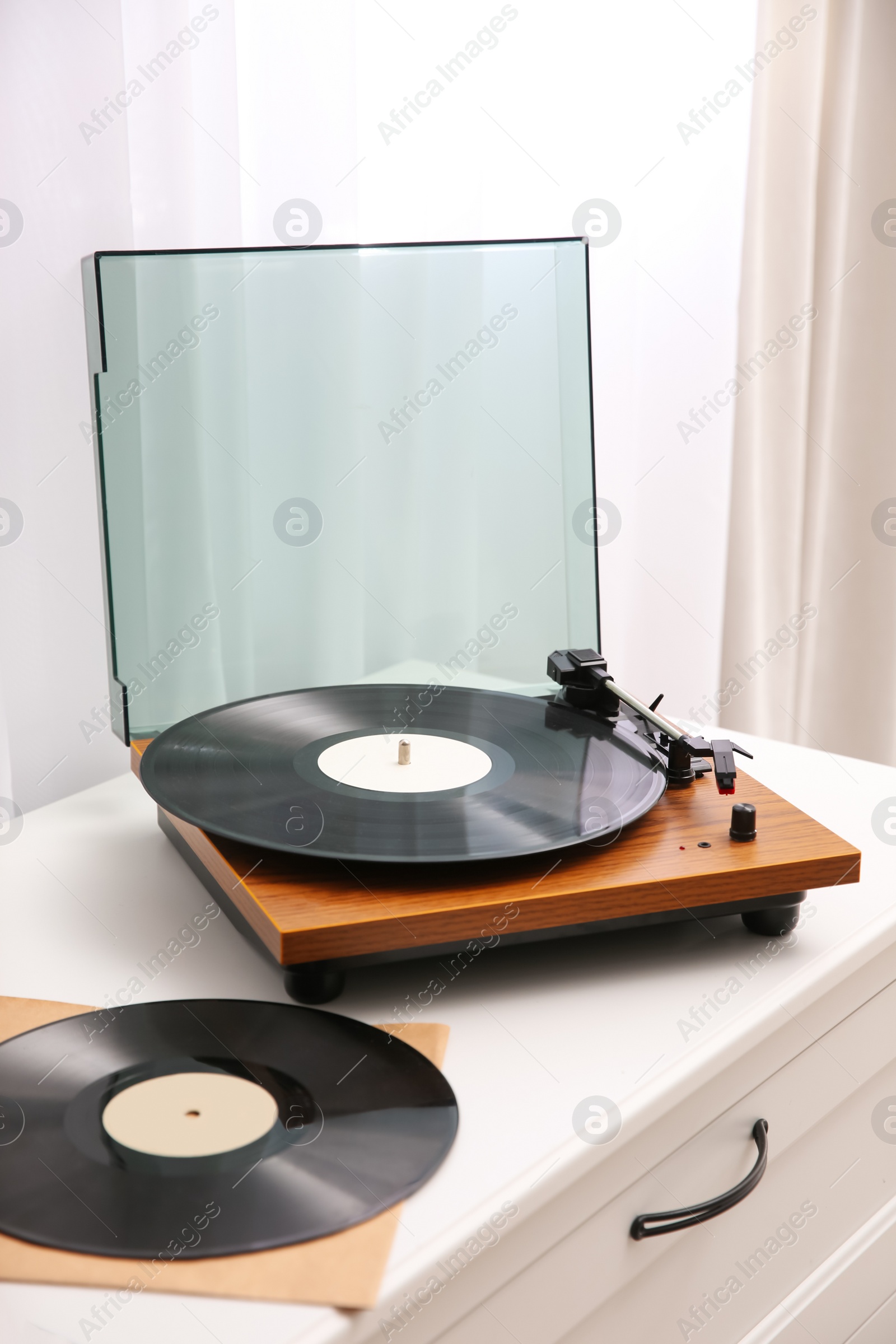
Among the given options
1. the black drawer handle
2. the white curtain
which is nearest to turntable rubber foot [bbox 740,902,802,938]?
the black drawer handle

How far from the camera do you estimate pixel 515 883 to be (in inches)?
27.0

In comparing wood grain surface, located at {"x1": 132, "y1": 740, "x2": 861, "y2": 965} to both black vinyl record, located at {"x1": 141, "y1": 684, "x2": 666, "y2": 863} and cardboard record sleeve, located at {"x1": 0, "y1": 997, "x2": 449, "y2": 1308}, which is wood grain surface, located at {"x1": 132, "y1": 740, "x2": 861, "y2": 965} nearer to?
black vinyl record, located at {"x1": 141, "y1": 684, "x2": 666, "y2": 863}

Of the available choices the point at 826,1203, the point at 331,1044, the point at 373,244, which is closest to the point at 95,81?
the point at 373,244

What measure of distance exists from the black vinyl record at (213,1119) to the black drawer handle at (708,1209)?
0.46 ft

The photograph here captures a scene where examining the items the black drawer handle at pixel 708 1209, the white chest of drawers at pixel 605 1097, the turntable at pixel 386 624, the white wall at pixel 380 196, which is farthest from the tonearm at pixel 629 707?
the white wall at pixel 380 196

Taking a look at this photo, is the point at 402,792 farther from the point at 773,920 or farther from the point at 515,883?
the point at 773,920

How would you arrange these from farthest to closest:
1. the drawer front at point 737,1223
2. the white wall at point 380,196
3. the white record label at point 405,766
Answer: the white wall at point 380,196
the white record label at point 405,766
the drawer front at point 737,1223

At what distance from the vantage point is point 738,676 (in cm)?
203

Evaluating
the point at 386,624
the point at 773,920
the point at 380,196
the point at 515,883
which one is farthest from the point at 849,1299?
the point at 380,196

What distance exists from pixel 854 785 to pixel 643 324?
3.41 feet

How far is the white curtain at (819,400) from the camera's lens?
1839 mm

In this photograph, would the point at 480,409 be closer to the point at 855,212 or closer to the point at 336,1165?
the point at 336,1165

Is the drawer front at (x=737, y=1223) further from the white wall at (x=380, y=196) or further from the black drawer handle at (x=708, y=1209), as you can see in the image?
the white wall at (x=380, y=196)

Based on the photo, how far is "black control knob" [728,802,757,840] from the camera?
0.73 m
